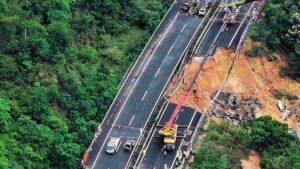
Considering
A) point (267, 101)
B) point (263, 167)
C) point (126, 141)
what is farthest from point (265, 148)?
point (126, 141)

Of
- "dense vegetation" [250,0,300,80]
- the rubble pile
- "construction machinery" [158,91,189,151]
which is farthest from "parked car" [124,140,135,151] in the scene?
"dense vegetation" [250,0,300,80]

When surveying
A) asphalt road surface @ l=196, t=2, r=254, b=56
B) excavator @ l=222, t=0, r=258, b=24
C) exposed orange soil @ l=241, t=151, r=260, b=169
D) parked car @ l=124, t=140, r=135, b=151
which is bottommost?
exposed orange soil @ l=241, t=151, r=260, b=169

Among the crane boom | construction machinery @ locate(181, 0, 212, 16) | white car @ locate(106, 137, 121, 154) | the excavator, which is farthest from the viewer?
construction machinery @ locate(181, 0, 212, 16)

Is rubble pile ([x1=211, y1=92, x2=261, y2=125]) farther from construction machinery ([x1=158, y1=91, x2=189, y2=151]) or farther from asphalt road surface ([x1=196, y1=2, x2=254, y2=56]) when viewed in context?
asphalt road surface ([x1=196, y1=2, x2=254, y2=56])

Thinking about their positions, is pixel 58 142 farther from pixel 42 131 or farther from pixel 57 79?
pixel 57 79

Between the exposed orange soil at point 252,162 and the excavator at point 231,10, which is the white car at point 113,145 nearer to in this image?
the exposed orange soil at point 252,162
